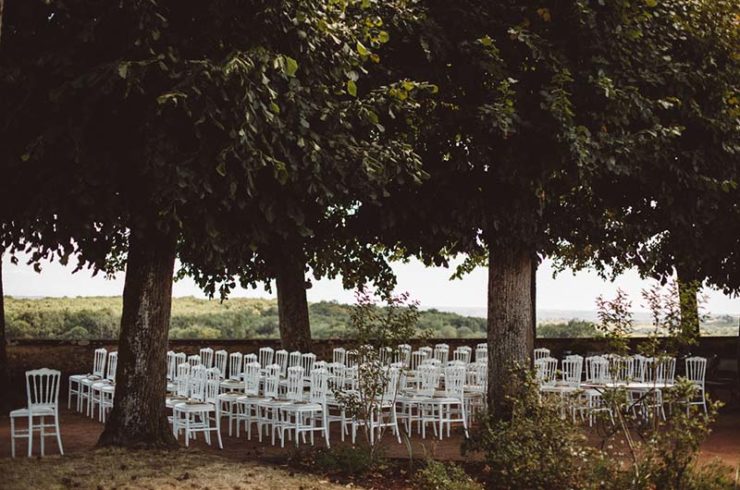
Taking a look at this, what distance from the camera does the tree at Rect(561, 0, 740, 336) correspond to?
1177 centimetres

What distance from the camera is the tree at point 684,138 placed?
11766mm

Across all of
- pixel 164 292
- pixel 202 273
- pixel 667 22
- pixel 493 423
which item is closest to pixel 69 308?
pixel 202 273

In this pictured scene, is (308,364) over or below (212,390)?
over

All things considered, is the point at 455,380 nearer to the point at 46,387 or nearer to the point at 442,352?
the point at 442,352

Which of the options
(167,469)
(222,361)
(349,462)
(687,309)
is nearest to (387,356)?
(349,462)

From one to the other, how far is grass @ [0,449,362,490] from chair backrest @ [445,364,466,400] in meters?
3.89

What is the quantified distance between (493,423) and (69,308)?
14.4 metres

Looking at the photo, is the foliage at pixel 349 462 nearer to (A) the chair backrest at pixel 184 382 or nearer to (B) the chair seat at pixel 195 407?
(B) the chair seat at pixel 195 407

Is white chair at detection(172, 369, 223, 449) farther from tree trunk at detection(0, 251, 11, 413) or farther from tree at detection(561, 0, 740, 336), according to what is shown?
tree at detection(561, 0, 740, 336)

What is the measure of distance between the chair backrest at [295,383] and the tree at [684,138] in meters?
4.65

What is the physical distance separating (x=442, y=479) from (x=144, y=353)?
398 cm

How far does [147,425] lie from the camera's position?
1019 centimetres

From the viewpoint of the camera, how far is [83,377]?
50.8 feet

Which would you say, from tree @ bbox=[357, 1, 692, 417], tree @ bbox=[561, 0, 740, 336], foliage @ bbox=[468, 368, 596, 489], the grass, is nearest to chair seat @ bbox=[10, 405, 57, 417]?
the grass
